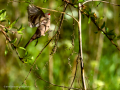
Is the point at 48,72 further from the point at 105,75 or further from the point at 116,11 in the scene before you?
the point at 116,11

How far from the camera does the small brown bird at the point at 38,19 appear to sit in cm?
81

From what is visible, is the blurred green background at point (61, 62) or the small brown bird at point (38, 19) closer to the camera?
the small brown bird at point (38, 19)

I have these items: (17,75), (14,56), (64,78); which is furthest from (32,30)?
(64,78)

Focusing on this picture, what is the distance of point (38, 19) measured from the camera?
32.8 inches

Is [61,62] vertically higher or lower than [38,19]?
lower

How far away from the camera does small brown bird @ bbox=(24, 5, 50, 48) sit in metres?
0.81

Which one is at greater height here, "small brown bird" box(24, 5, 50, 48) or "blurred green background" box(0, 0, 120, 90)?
"small brown bird" box(24, 5, 50, 48)

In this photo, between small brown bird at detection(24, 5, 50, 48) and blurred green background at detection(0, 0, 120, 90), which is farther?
blurred green background at detection(0, 0, 120, 90)

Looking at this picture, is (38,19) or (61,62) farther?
(61,62)

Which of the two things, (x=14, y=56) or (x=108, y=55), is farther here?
(x=108, y=55)

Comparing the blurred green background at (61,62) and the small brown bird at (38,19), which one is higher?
the small brown bird at (38,19)

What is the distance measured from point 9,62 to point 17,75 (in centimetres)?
25

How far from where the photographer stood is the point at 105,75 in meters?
1.96

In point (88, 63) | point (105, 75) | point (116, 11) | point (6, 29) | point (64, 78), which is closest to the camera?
point (6, 29)
